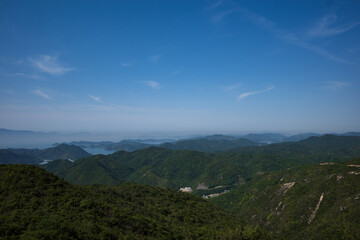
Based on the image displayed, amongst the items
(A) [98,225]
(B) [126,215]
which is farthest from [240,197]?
(A) [98,225]

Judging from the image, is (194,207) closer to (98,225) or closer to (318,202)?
(98,225)

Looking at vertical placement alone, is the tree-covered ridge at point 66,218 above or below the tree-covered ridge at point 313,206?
above

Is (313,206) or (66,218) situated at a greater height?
(66,218)

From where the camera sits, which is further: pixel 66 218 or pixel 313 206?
pixel 313 206

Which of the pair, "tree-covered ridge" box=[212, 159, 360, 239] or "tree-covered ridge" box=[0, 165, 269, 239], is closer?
"tree-covered ridge" box=[0, 165, 269, 239]

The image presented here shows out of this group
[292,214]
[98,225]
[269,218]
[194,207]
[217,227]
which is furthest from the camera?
[269,218]

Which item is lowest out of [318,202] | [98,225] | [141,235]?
[318,202]

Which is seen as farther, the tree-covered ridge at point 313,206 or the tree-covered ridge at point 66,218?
the tree-covered ridge at point 313,206

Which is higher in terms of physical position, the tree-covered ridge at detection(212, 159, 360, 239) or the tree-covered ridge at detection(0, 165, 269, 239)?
the tree-covered ridge at detection(0, 165, 269, 239)
